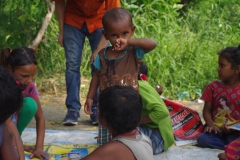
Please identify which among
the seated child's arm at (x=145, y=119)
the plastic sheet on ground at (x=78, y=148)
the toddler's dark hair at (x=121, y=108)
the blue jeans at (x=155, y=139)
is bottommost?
the plastic sheet on ground at (x=78, y=148)

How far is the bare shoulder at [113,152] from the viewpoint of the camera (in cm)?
215

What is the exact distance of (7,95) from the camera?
75.7 inches

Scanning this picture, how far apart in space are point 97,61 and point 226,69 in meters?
0.99

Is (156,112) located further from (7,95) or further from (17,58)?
(7,95)

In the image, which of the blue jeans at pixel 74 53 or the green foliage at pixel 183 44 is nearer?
the blue jeans at pixel 74 53

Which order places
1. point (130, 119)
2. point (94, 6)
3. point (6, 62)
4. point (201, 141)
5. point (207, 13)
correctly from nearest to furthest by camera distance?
1. point (130, 119)
2. point (6, 62)
3. point (201, 141)
4. point (94, 6)
5. point (207, 13)

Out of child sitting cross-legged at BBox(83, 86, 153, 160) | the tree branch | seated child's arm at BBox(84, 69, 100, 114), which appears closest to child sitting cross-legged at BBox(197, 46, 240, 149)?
seated child's arm at BBox(84, 69, 100, 114)

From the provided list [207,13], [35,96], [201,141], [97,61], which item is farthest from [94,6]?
[207,13]

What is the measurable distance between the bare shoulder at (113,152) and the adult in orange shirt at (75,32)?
1695 mm

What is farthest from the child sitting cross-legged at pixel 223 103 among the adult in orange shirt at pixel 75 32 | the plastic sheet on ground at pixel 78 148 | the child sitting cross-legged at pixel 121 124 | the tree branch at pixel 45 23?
the tree branch at pixel 45 23

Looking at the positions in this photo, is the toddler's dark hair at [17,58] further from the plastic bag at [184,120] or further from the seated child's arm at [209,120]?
the seated child's arm at [209,120]

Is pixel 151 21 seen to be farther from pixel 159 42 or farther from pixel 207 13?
pixel 207 13

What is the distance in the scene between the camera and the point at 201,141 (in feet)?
10.8

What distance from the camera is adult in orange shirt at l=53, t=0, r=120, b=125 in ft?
12.6
